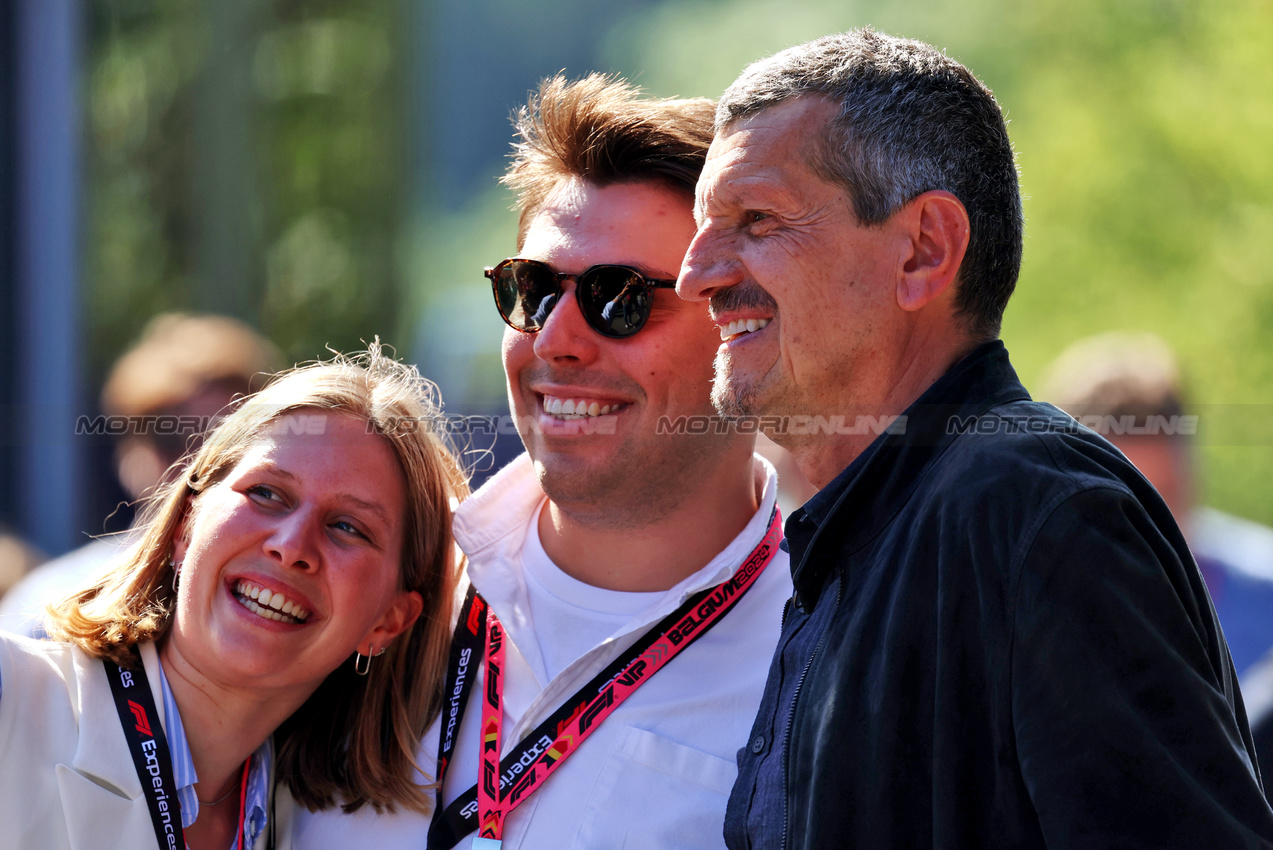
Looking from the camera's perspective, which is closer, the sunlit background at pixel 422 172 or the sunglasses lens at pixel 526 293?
the sunglasses lens at pixel 526 293

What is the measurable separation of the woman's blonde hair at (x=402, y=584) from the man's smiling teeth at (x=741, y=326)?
972 millimetres

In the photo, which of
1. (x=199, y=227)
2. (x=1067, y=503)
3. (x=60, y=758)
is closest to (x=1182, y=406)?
(x=1067, y=503)

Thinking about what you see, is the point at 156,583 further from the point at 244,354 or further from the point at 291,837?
the point at 244,354

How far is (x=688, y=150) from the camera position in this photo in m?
2.88

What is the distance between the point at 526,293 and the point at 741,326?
34.3 inches


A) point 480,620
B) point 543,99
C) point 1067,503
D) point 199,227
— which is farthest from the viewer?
point 199,227

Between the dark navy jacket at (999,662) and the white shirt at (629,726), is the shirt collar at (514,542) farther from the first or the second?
the dark navy jacket at (999,662)

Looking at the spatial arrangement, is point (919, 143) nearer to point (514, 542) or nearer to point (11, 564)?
point (514, 542)

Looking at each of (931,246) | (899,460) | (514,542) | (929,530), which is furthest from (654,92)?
(929,530)

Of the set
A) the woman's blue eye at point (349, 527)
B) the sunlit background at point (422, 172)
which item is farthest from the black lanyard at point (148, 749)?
the sunlit background at point (422, 172)

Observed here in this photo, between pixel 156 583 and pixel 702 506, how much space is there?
1.30m

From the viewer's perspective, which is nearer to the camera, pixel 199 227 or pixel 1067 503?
pixel 1067 503

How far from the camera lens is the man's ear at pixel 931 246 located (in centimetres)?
187

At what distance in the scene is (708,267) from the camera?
2.15 metres
